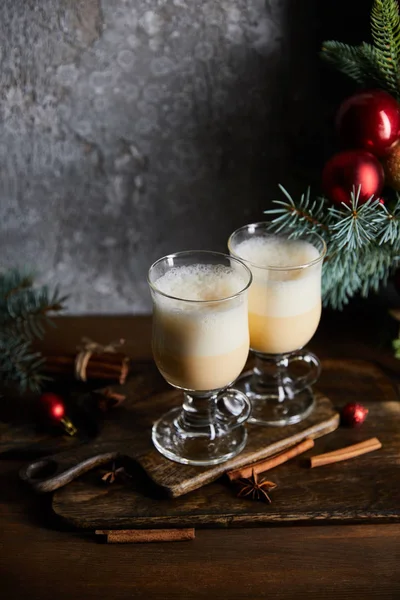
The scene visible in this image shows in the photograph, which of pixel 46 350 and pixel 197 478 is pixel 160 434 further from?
pixel 46 350

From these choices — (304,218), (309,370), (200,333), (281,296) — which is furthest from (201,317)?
(309,370)

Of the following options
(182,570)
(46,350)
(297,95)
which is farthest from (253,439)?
(297,95)

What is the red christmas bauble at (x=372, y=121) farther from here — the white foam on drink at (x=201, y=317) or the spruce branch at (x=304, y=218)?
the white foam on drink at (x=201, y=317)

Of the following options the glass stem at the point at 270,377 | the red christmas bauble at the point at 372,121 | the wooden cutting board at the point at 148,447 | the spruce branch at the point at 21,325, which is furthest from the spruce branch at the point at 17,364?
the red christmas bauble at the point at 372,121

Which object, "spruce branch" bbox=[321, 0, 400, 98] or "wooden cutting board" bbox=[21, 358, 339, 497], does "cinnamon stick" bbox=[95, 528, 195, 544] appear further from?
"spruce branch" bbox=[321, 0, 400, 98]

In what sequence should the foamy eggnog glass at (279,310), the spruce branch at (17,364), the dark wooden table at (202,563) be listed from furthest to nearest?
1. the spruce branch at (17,364)
2. the foamy eggnog glass at (279,310)
3. the dark wooden table at (202,563)

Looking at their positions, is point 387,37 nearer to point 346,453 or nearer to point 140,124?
point 140,124
